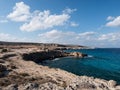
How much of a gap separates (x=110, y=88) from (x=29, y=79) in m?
13.7

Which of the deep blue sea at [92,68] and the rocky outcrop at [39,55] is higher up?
the rocky outcrop at [39,55]

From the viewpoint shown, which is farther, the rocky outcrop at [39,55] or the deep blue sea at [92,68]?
the rocky outcrop at [39,55]

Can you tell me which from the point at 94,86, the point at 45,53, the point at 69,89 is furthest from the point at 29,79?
the point at 45,53

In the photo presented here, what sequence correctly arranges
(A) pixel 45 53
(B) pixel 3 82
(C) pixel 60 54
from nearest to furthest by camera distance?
(B) pixel 3 82
(A) pixel 45 53
(C) pixel 60 54

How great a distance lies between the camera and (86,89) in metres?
26.9

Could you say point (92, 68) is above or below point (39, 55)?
below

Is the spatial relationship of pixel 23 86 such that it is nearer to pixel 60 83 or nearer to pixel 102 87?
pixel 60 83

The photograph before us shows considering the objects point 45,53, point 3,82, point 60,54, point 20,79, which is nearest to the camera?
point 3,82

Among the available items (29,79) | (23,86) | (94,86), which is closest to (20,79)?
(29,79)

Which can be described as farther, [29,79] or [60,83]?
[29,79]

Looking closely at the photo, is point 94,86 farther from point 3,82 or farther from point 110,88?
point 3,82

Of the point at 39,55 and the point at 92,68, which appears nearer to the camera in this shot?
the point at 92,68

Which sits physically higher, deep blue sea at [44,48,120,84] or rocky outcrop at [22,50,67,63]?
rocky outcrop at [22,50,67,63]

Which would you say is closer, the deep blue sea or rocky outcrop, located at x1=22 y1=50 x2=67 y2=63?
the deep blue sea
